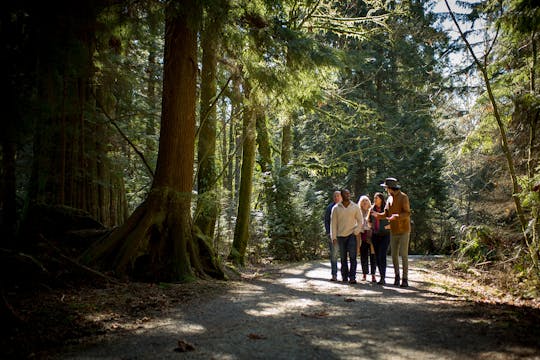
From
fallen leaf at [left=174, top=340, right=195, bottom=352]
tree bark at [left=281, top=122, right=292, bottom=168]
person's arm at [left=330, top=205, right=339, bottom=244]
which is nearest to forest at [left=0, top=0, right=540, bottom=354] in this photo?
fallen leaf at [left=174, top=340, right=195, bottom=352]

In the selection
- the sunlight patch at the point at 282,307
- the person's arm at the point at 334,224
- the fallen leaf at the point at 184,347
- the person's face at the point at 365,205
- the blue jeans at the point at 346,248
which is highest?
the person's face at the point at 365,205

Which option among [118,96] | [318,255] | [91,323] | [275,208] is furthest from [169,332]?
[318,255]

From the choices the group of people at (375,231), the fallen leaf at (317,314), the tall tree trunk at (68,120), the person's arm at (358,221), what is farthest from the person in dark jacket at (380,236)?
the tall tree trunk at (68,120)

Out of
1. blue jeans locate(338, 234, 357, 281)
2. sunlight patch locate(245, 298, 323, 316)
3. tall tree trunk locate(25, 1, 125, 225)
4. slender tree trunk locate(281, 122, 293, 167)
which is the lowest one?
sunlight patch locate(245, 298, 323, 316)

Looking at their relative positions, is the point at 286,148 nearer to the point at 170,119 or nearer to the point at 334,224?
the point at 334,224

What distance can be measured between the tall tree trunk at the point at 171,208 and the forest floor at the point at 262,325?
2.51ft

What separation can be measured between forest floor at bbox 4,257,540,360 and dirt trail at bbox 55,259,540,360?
0.03 ft

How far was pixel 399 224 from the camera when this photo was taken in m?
9.20

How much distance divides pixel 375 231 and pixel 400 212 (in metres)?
0.96

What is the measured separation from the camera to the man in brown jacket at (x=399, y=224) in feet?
30.0

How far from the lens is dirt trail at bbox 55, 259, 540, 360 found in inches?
158

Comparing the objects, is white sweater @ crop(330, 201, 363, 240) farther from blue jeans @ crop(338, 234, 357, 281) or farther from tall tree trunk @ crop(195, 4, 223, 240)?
tall tree trunk @ crop(195, 4, 223, 240)

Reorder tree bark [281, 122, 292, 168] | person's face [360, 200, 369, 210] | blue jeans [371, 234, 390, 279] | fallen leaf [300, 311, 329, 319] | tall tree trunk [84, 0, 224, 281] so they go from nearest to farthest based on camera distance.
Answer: fallen leaf [300, 311, 329, 319] < tall tree trunk [84, 0, 224, 281] < blue jeans [371, 234, 390, 279] < person's face [360, 200, 369, 210] < tree bark [281, 122, 292, 168]

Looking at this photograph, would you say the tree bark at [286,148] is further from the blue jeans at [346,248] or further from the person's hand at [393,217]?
the person's hand at [393,217]
